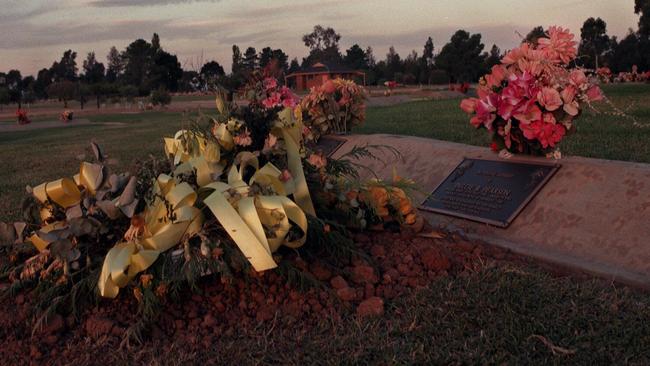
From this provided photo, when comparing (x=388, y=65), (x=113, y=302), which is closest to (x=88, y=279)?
(x=113, y=302)

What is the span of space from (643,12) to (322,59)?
58762 mm

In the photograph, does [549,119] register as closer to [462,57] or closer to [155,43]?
[462,57]

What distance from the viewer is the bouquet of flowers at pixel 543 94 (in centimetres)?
516

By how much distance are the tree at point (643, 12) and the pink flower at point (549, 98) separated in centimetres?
3175

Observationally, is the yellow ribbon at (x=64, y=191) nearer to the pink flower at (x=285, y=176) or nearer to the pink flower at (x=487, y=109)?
the pink flower at (x=285, y=176)

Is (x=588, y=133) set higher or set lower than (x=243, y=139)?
lower

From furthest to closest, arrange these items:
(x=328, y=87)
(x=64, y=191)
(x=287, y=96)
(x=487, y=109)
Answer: (x=328, y=87) → (x=287, y=96) → (x=487, y=109) → (x=64, y=191)

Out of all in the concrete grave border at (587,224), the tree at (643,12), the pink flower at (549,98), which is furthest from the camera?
the tree at (643,12)

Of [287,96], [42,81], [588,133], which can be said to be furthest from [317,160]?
[42,81]

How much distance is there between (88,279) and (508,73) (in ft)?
11.3

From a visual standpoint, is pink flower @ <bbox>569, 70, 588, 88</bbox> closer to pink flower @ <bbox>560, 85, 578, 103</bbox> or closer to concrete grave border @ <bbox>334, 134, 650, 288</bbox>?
pink flower @ <bbox>560, 85, 578, 103</bbox>

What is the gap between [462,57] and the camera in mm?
69438

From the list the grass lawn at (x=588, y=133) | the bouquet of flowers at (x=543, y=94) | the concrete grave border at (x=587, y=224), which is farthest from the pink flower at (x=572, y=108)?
the grass lawn at (x=588, y=133)

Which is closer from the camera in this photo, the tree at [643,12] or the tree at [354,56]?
the tree at [643,12]
